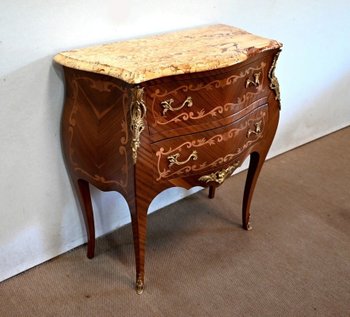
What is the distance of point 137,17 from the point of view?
137 centimetres

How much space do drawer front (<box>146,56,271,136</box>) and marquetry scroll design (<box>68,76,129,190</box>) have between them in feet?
0.26

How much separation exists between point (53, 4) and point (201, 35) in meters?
0.50

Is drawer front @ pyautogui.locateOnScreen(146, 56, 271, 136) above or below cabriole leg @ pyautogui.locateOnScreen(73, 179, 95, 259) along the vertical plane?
above

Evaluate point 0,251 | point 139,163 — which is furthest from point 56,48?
point 0,251

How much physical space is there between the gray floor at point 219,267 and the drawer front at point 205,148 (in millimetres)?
472

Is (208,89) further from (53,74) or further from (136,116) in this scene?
(53,74)

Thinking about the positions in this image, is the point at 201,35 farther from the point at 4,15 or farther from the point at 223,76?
the point at 4,15

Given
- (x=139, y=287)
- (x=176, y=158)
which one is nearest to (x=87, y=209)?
(x=139, y=287)

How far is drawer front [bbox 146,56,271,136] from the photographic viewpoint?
43.7 inches

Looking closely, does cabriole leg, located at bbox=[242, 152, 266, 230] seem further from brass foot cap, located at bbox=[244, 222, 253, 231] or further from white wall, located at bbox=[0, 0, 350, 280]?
white wall, located at bbox=[0, 0, 350, 280]

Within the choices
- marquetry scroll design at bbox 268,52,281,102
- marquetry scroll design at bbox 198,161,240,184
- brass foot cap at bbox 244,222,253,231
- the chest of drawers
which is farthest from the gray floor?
marquetry scroll design at bbox 268,52,281,102

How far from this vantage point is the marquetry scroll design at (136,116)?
40.9 inches

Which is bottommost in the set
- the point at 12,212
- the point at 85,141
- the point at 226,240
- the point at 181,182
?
the point at 226,240

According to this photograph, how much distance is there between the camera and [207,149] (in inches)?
49.3
